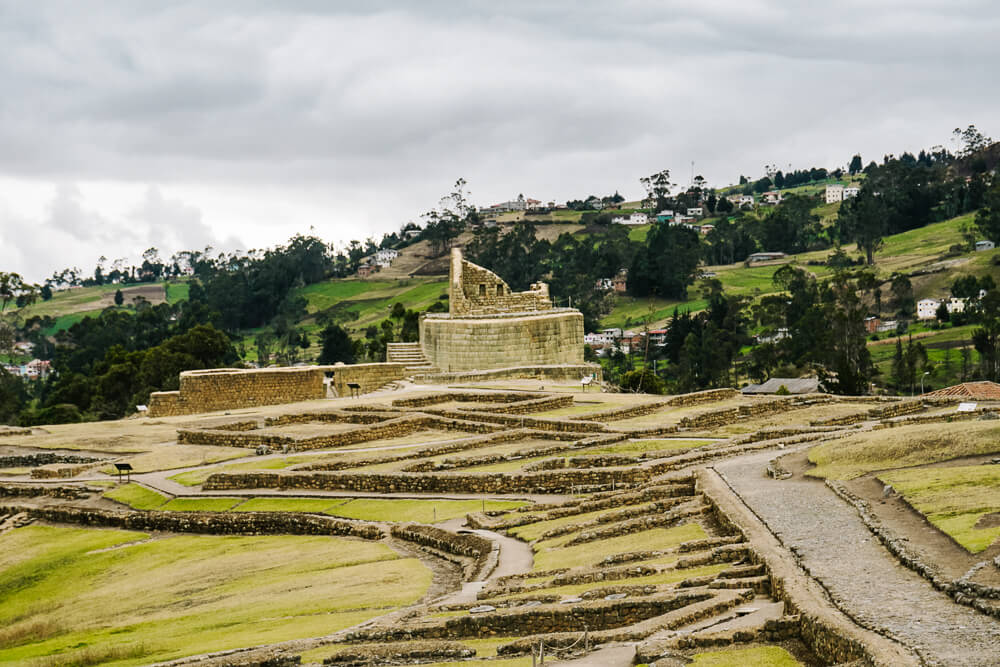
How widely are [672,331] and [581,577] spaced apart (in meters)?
63.1

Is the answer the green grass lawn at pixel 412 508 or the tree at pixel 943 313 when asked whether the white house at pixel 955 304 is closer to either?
the tree at pixel 943 313

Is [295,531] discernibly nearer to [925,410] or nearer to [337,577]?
[337,577]

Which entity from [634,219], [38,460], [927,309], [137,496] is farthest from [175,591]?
[634,219]

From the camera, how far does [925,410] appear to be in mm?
32344

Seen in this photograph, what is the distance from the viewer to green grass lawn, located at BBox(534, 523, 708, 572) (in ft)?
59.6

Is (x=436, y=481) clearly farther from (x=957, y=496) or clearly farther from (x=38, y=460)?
(x=957, y=496)

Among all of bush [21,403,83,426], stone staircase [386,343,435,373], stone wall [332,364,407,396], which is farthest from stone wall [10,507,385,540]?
bush [21,403,83,426]

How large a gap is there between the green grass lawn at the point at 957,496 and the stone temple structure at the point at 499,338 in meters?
28.4

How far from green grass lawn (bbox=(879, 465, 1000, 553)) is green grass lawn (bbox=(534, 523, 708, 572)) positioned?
3.15 metres

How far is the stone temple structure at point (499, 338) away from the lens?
4722cm

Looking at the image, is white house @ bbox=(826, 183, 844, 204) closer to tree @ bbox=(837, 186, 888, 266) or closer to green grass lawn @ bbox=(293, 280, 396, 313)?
tree @ bbox=(837, 186, 888, 266)

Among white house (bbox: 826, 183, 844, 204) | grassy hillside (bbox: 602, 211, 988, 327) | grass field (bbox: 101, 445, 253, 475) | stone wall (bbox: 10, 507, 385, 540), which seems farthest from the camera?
white house (bbox: 826, 183, 844, 204)

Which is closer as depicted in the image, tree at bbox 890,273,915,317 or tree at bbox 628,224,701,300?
tree at bbox 890,273,915,317

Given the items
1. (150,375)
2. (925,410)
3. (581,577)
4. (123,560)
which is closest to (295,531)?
(123,560)
